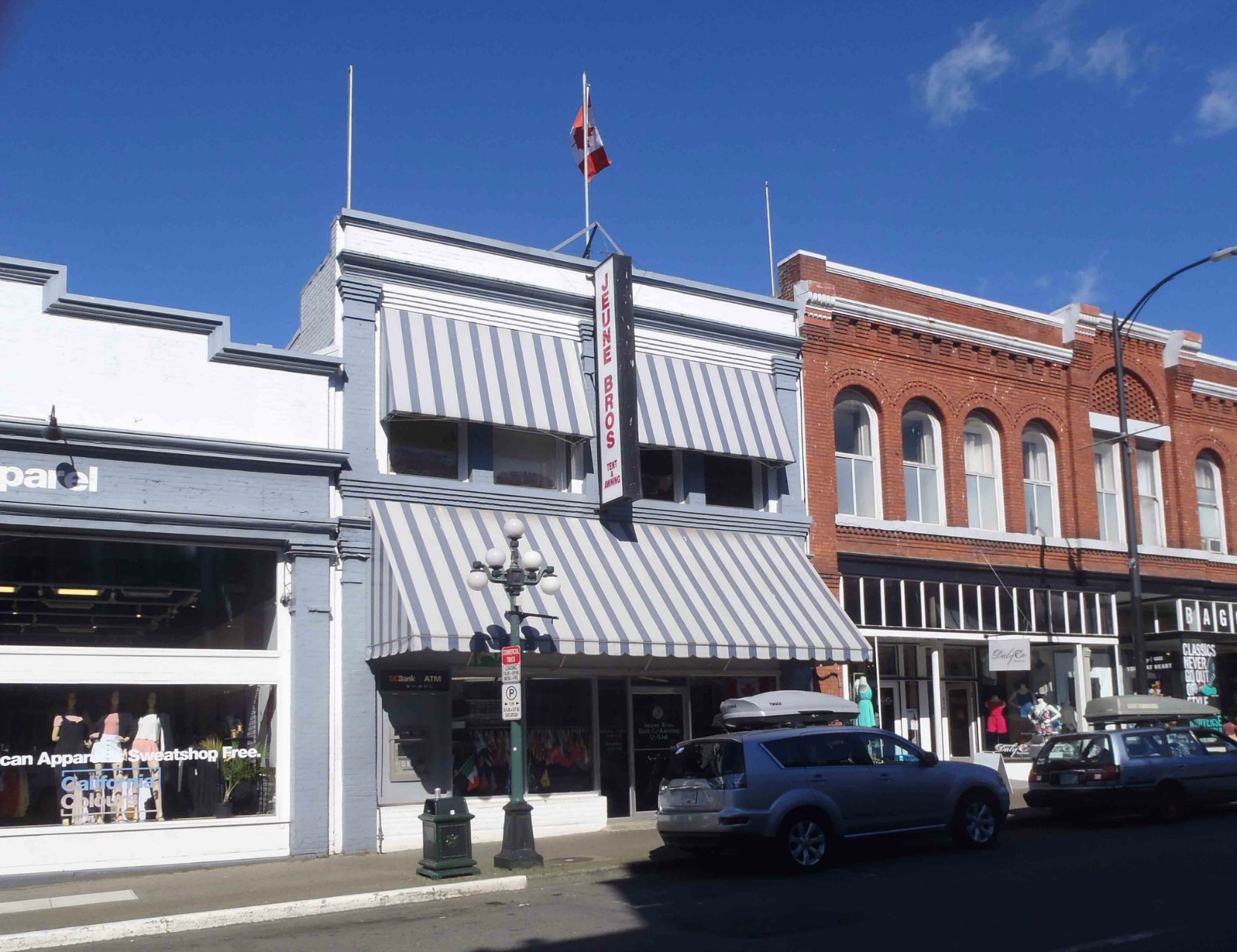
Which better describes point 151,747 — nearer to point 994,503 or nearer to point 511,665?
point 511,665

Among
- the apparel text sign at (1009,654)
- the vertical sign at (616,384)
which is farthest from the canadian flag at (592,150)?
the apparel text sign at (1009,654)

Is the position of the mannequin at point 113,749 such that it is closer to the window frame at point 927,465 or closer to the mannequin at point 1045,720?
the window frame at point 927,465

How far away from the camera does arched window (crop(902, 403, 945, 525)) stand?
2383 centimetres

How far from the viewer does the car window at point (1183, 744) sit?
1808 cm

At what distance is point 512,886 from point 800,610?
7.86 m

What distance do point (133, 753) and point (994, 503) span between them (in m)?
16.5

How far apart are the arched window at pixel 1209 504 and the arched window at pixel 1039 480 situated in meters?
4.71

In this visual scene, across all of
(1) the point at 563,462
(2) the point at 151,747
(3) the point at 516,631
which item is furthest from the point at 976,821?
(2) the point at 151,747

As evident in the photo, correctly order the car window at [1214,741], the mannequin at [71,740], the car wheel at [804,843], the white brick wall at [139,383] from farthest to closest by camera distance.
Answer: the car window at [1214,741] → the white brick wall at [139,383] → the mannequin at [71,740] → the car wheel at [804,843]

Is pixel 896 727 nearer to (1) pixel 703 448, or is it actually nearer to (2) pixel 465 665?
(1) pixel 703 448

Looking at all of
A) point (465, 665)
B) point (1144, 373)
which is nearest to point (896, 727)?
point (465, 665)

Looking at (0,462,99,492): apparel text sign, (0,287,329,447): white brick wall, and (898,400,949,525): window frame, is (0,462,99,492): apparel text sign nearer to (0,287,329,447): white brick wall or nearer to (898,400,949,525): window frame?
(0,287,329,447): white brick wall

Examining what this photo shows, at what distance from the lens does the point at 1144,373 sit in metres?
28.1

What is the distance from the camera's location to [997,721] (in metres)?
23.4
